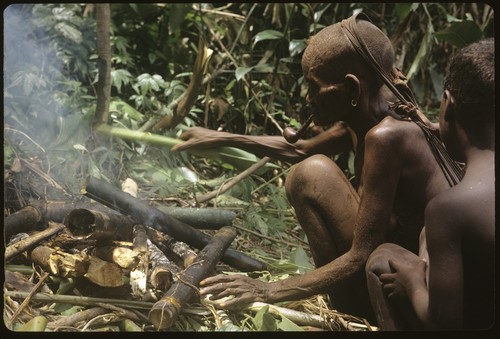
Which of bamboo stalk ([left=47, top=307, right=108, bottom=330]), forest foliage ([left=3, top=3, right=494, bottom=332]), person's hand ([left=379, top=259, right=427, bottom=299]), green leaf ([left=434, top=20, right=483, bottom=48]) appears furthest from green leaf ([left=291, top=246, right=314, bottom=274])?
green leaf ([left=434, top=20, right=483, bottom=48])

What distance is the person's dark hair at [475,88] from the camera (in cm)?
165

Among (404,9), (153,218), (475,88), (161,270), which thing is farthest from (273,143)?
(404,9)

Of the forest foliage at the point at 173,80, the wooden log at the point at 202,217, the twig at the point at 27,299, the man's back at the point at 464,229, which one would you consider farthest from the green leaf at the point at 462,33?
the twig at the point at 27,299

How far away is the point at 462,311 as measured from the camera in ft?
5.44

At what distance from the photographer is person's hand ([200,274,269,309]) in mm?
1962

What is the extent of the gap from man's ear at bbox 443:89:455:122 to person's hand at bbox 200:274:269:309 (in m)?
0.72

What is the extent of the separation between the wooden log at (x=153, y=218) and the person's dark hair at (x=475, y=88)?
0.96 meters

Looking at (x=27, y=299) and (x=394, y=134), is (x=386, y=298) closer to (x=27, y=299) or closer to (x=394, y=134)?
(x=394, y=134)

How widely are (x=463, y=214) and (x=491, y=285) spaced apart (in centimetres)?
26

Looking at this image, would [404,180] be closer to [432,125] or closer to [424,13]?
→ [432,125]

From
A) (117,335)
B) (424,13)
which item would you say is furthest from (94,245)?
(424,13)

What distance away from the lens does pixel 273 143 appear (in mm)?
2316

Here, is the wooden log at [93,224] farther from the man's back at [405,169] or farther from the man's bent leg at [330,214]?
the man's back at [405,169]

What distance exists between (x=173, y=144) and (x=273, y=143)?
1.61 ft
